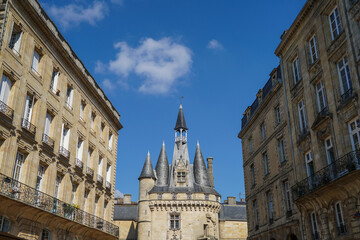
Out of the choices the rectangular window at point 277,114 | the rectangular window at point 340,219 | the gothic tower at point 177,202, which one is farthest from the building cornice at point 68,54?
the gothic tower at point 177,202

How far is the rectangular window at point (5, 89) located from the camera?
13461mm

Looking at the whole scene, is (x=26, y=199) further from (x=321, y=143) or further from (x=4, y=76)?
(x=321, y=143)

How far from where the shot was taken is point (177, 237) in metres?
41.8

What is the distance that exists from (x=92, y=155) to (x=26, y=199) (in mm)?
7552

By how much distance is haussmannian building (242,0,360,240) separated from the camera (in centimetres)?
1244

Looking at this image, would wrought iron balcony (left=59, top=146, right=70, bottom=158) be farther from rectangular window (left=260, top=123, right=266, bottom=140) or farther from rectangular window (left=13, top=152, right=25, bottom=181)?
rectangular window (left=260, top=123, right=266, bottom=140)

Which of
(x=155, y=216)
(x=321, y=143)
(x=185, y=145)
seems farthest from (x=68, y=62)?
(x=185, y=145)

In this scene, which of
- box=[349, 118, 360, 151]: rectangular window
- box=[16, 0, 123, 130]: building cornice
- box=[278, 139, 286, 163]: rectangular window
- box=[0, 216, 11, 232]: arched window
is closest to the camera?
box=[349, 118, 360, 151]: rectangular window

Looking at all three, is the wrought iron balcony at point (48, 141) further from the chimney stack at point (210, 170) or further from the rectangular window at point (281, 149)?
the chimney stack at point (210, 170)

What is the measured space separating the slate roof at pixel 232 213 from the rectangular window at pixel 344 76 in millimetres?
37945

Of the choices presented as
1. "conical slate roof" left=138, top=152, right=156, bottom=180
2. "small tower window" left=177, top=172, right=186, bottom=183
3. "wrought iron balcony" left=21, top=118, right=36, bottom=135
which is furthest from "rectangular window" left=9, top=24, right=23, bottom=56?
"small tower window" left=177, top=172, right=186, bottom=183

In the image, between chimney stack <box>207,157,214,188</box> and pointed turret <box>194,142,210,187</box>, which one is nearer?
pointed turret <box>194,142,210,187</box>

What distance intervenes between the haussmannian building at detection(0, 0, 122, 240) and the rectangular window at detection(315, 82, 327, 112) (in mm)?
11621

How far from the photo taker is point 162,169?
48156 mm
